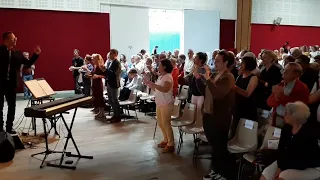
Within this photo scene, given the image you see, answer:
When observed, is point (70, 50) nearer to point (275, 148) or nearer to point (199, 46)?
point (199, 46)

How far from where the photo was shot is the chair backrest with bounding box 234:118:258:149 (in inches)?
150

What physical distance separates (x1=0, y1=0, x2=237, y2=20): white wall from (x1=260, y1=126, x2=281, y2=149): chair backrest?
9.79 meters

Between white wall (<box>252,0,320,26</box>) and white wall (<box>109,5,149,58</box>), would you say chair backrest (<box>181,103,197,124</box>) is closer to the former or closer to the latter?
white wall (<box>109,5,149,58</box>)

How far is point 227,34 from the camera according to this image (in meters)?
15.2

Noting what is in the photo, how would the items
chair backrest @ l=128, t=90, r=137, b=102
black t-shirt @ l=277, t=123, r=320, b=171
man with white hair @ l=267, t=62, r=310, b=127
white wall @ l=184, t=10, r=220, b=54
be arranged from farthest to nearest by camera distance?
white wall @ l=184, t=10, r=220, b=54 < chair backrest @ l=128, t=90, r=137, b=102 < man with white hair @ l=267, t=62, r=310, b=127 < black t-shirt @ l=277, t=123, r=320, b=171

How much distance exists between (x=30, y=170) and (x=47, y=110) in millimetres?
910

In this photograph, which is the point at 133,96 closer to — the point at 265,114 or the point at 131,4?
the point at 265,114

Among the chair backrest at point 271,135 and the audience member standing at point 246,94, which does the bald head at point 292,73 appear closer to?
the audience member standing at point 246,94

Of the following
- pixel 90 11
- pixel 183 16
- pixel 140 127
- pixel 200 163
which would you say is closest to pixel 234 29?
pixel 183 16

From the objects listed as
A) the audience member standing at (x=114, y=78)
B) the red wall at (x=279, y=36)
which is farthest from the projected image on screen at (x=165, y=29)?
the audience member standing at (x=114, y=78)

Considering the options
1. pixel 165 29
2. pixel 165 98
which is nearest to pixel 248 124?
pixel 165 98

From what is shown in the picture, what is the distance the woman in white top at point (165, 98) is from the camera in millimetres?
5000

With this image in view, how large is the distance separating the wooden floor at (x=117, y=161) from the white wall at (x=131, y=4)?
20.7ft

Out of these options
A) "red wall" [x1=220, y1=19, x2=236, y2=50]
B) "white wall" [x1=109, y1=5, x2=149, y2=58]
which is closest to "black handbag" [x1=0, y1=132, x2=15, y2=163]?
"white wall" [x1=109, y1=5, x2=149, y2=58]
